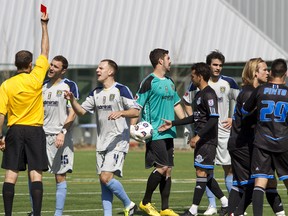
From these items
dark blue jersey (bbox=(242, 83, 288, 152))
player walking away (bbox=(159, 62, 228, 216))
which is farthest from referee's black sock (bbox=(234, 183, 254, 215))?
player walking away (bbox=(159, 62, 228, 216))

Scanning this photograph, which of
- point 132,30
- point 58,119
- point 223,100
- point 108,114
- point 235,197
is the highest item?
point 132,30

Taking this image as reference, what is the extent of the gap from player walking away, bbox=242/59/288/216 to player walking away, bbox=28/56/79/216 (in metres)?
2.84

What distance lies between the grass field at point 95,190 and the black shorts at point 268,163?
2.53m

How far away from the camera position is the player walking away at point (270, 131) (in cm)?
1207

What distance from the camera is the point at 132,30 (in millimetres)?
41281

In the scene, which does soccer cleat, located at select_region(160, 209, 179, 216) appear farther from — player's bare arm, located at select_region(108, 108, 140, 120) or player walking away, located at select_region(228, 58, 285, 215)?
player's bare arm, located at select_region(108, 108, 140, 120)

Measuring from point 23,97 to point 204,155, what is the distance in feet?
9.11

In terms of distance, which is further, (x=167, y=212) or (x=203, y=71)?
(x=167, y=212)

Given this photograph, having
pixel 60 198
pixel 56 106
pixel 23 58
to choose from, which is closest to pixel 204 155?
pixel 60 198

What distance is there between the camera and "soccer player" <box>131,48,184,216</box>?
14.5m

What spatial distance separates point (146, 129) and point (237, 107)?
6.22 ft

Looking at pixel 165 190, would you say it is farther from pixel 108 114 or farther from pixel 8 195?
pixel 8 195

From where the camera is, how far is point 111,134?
13.6 m

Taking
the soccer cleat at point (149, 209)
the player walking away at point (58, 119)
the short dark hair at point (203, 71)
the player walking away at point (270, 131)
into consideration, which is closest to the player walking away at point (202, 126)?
the short dark hair at point (203, 71)
